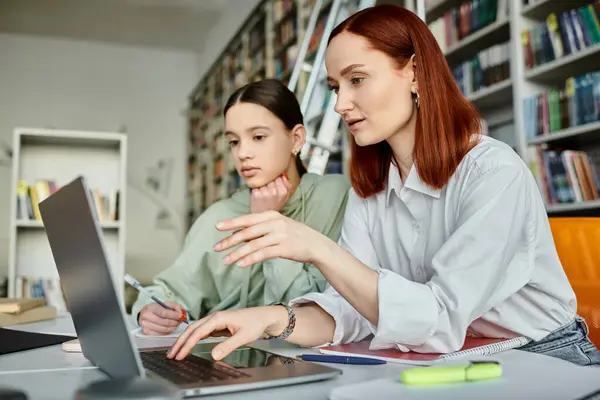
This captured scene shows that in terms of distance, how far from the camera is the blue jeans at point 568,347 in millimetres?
993

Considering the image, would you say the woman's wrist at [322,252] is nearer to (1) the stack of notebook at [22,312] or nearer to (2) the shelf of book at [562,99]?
(1) the stack of notebook at [22,312]

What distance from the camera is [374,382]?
61cm

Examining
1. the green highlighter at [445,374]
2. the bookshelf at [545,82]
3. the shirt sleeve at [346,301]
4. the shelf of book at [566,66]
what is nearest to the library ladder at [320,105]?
the bookshelf at [545,82]

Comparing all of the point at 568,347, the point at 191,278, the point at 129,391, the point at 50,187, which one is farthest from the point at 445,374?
the point at 50,187

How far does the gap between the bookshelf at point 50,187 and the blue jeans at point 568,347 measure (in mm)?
2594

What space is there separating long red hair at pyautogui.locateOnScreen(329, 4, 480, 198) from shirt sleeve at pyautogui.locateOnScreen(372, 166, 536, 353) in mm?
85

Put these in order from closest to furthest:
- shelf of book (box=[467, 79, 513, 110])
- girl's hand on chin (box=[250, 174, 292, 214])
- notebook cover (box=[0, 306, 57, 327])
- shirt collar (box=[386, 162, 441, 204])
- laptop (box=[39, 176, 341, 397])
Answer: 1. laptop (box=[39, 176, 341, 397])
2. shirt collar (box=[386, 162, 441, 204])
3. notebook cover (box=[0, 306, 57, 327])
4. girl's hand on chin (box=[250, 174, 292, 214])
5. shelf of book (box=[467, 79, 513, 110])

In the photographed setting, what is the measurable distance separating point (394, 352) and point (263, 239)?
28 centimetres

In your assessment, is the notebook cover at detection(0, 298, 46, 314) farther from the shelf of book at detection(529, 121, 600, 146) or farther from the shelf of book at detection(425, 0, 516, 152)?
the shelf of book at detection(425, 0, 516, 152)

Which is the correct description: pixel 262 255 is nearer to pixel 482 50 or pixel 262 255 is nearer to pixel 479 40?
pixel 479 40

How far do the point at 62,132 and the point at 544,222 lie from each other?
9.43 feet

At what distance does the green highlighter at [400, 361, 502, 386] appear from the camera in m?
0.60

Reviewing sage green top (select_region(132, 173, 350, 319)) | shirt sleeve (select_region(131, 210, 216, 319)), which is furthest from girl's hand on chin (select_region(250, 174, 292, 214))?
shirt sleeve (select_region(131, 210, 216, 319))

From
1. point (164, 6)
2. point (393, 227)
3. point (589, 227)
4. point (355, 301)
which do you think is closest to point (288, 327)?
point (355, 301)
